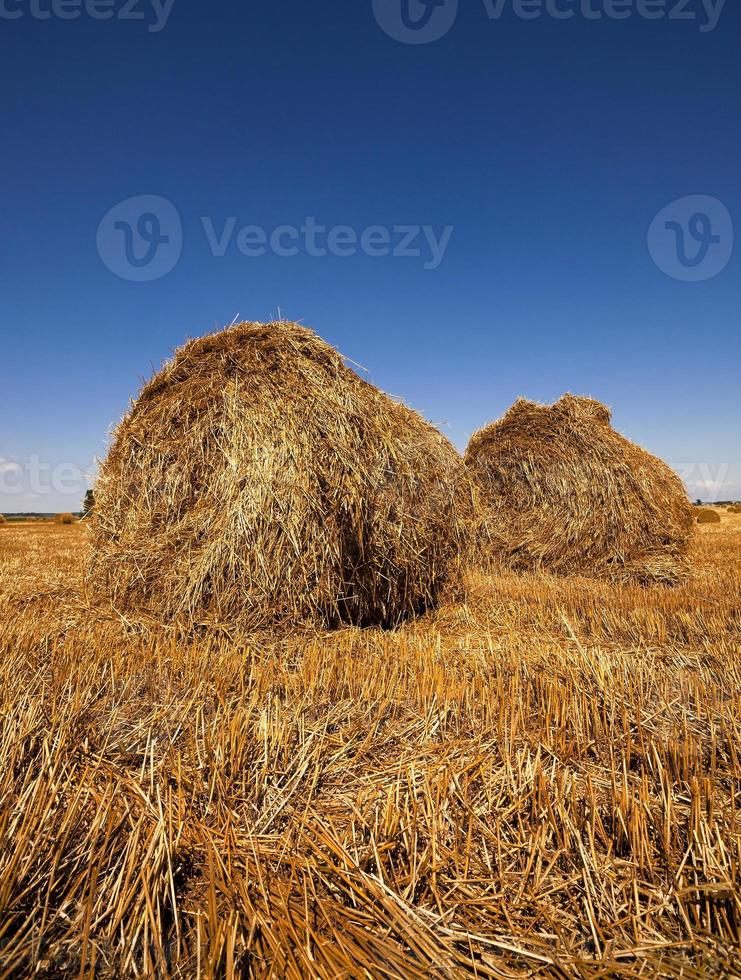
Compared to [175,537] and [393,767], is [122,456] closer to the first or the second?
[175,537]

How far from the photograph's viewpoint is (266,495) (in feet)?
14.7

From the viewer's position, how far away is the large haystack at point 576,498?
7875 mm

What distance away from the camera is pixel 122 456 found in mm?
5426

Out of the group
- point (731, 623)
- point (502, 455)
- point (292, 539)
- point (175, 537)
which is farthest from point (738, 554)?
point (175, 537)

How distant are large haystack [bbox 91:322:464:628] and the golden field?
1.10 m

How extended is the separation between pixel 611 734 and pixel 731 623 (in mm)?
2995

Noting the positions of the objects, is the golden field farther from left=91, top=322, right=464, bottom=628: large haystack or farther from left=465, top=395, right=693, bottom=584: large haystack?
left=465, top=395, right=693, bottom=584: large haystack

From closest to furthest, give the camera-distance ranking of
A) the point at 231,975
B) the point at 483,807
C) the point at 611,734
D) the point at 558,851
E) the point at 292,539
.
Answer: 1. the point at 231,975
2. the point at 558,851
3. the point at 483,807
4. the point at 611,734
5. the point at 292,539

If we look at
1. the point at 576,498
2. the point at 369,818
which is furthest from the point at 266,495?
the point at 576,498

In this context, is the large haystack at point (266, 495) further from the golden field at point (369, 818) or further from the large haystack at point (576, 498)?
Answer: the large haystack at point (576, 498)

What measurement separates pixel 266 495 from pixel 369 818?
289cm

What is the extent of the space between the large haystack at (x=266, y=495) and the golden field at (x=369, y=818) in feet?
3.60

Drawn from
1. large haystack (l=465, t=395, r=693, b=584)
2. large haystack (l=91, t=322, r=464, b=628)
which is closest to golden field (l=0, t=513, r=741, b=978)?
large haystack (l=91, t=322, r=464, b=628)

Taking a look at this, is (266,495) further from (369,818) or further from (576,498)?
(576,498)
